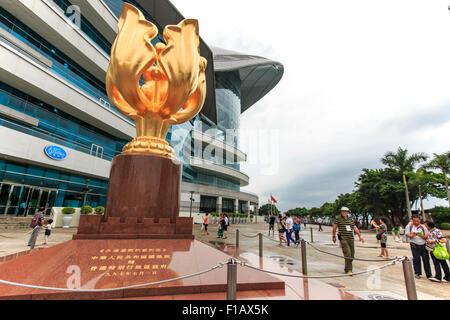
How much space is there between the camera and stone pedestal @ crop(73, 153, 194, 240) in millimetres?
4012

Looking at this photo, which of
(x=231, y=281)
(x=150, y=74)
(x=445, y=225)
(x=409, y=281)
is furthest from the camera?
(x=445, y=225)

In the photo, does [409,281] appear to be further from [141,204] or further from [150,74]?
[150,74]

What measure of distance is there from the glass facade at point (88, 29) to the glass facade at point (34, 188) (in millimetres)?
11560

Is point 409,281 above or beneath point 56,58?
beneath

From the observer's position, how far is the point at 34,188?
45.3ft

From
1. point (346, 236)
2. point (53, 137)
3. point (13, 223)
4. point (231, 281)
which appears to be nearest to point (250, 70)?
point (53, 137)

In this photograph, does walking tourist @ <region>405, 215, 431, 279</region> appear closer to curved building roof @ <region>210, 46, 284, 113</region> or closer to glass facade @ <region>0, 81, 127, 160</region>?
glass facade @ <region>0, 81, 127, 160</region>

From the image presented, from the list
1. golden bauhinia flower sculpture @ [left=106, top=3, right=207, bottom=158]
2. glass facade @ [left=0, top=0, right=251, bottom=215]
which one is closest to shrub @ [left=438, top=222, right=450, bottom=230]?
golden bauhinia flower sculpture @ [left=106, top=3, right=207, bottom=158]

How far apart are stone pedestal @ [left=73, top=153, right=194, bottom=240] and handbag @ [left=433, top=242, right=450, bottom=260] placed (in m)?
5.19

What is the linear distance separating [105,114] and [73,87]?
117 inches

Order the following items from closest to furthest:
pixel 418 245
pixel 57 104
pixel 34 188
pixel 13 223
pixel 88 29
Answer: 1. pixel 418 245
2. pixel 13 223
3. pixel 34 188
4. pixel 57 104
5. pixel 88 29

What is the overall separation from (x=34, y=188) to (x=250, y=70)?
1831 inches

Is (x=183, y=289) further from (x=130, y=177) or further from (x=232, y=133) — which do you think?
(x=232, y=133)

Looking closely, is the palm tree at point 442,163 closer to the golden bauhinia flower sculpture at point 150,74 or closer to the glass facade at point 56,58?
the golden bauhinia flower sculpture at point 150,74
